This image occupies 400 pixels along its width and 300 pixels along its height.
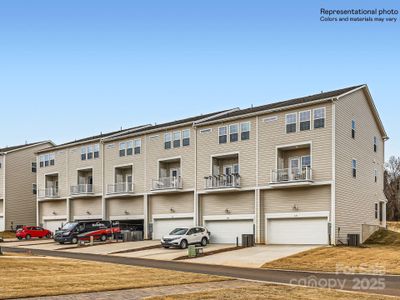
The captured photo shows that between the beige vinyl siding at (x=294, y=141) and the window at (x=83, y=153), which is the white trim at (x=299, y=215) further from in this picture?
the window at (x=83, y=153)

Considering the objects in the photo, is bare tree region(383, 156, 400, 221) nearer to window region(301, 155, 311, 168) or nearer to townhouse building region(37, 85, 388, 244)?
townhouse building region(37, 85, 388, 244)

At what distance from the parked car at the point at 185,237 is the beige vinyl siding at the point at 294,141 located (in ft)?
19.3

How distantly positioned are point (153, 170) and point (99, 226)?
6.78 meters

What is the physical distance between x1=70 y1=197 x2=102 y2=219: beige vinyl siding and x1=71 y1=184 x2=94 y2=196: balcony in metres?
1.04

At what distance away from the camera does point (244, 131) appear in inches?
1582

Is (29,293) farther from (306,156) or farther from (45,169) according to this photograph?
(45,169)

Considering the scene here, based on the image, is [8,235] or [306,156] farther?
[8,235]

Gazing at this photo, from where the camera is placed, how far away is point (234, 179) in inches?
1561

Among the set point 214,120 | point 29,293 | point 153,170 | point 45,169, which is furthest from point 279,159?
point 45,169

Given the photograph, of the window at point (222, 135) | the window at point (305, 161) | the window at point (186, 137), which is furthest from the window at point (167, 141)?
the window at point (305, 161)

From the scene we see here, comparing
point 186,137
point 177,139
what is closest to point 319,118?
point 186,137

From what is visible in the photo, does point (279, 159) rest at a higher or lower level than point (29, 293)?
higher

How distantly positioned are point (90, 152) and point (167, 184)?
480 inches

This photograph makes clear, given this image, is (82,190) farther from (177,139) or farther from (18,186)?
(18,186)
